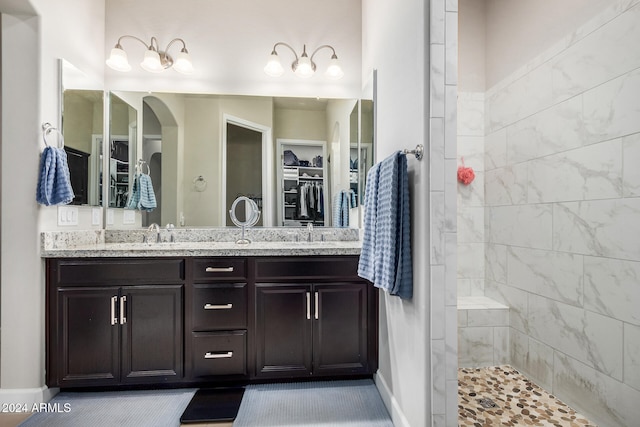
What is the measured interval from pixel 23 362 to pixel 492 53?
3.79m

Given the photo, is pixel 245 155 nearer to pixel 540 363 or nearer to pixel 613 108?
pixel 613 108

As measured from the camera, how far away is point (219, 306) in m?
1.85

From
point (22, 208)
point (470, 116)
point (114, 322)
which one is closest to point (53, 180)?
point (22, 208)

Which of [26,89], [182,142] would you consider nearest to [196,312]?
[182,142]

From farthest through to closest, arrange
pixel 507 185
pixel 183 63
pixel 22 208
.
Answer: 1. pixel 183 63
2. pixel 507 185
3. pixel 22 208

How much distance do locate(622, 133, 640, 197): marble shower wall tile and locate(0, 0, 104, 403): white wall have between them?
3100 mm

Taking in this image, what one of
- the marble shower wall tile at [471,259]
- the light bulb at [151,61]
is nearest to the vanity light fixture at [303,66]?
the light bulb at [151,61]

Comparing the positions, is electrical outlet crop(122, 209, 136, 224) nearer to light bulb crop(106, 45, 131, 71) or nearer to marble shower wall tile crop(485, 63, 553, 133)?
light bulb crop(106, 45, 131, 71)

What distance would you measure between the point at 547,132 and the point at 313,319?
Result: 1877mm

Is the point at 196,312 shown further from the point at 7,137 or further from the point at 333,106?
the point at 333,106

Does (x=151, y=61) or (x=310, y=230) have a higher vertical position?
(x=151, y=61)

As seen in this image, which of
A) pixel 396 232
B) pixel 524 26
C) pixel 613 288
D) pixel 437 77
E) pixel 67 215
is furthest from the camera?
pixel 524 26

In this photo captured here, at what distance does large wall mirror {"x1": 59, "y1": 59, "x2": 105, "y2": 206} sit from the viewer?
6.63ft

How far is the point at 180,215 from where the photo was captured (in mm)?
2408
